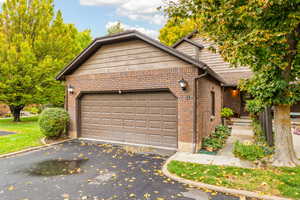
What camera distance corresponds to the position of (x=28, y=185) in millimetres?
4355

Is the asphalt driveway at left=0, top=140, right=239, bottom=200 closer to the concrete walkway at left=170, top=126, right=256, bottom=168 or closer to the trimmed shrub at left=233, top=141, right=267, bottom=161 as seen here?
the concrete walkway at left=170, top=126, right=256, bottom=168

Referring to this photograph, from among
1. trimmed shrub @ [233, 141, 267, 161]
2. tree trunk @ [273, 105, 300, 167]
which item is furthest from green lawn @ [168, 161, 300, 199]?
trimmed shrub @ [233, 141, 267, 161]

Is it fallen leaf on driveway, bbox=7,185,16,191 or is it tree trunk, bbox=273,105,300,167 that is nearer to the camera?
fallen leaf on driveway, bbox=7,185,16,191

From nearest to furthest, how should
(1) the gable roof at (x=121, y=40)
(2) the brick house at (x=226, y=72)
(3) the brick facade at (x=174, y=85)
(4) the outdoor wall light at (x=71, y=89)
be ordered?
(1) the gable roof at (x=121, y=40) < (3) the brick facade at (x=174, y=85) < (4) the outdoor wall light at (x=71, y=89) < (2) the brick house at (x=226, y=72)

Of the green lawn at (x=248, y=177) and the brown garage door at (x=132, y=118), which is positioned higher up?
the brown garage door at (x=132, y=118)

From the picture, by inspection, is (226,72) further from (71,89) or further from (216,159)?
(71,89)

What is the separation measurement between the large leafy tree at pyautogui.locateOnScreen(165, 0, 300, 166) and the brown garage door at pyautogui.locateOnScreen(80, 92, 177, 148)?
2.88m

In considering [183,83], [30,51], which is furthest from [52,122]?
[30,51]

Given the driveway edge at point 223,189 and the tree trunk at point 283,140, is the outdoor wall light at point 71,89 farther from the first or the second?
the tree trunk at point 283,140

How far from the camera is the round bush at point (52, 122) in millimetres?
8305

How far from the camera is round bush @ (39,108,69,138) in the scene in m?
8.30

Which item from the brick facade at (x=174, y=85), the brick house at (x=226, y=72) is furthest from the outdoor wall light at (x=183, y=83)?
the brick house at (x=226, y=72)

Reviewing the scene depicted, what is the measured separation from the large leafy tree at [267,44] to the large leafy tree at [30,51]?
1390cm

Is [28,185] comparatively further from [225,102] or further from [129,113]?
[225,102]
